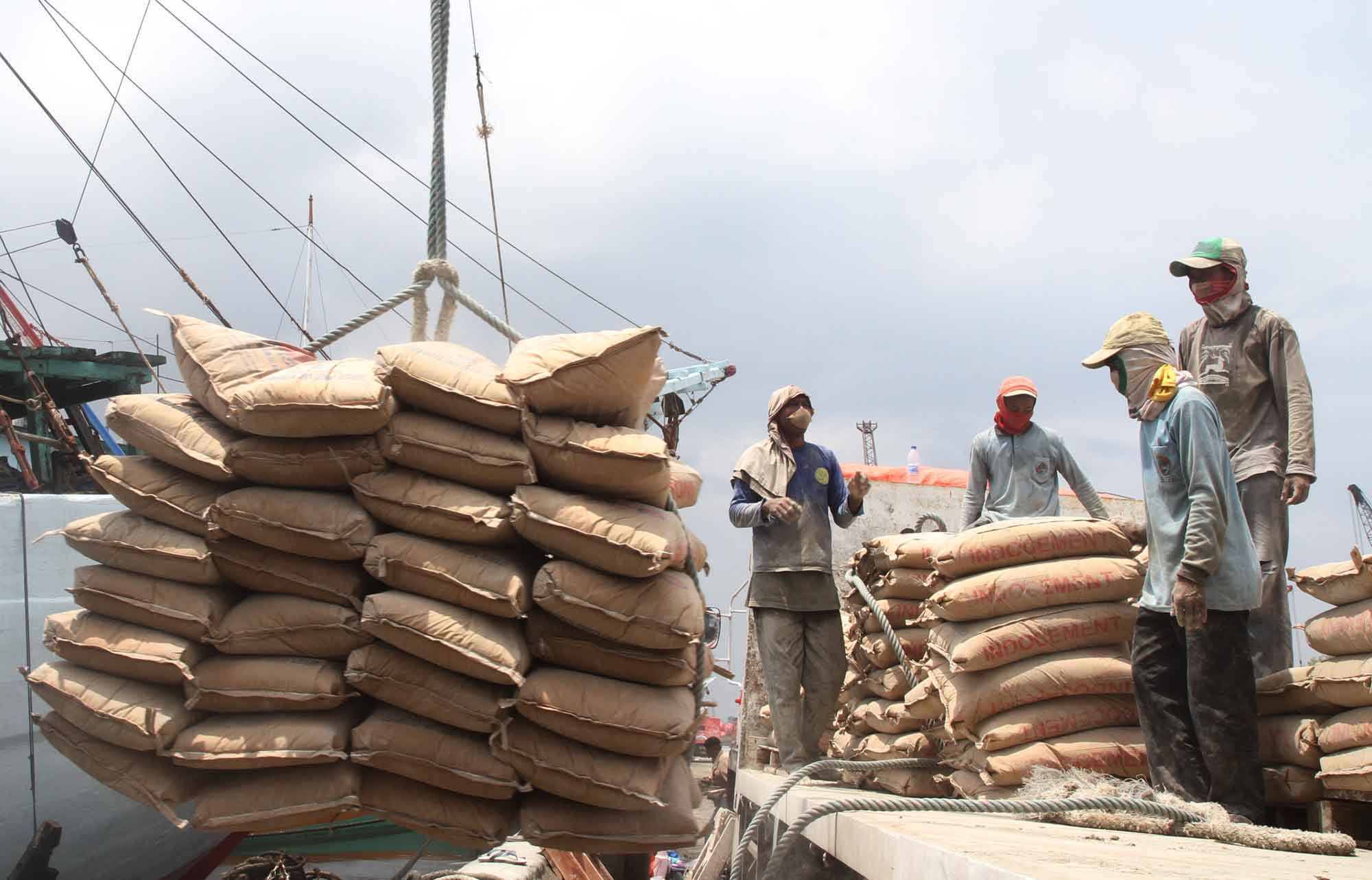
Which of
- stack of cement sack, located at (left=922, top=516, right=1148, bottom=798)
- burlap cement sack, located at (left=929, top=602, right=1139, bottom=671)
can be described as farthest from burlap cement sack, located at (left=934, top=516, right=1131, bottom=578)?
burlap cement sack, located at (left=929, top=602, right=1139, bottom=671)

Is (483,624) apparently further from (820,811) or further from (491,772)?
(820,811)

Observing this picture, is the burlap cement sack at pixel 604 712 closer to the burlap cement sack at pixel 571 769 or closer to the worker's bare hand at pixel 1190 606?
the burlap cement sack at pixel 571 769

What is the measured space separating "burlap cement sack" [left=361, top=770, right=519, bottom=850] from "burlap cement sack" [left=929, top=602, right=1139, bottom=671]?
1837 mm

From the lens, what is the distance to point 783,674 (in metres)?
5.19

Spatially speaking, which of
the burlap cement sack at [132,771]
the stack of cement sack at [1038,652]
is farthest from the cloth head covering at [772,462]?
the burlap cement sack at [132,771]

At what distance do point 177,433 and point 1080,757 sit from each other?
3189mm

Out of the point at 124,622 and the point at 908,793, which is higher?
the point at 124,622

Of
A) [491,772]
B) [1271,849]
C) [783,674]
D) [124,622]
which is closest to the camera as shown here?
[1271,849]

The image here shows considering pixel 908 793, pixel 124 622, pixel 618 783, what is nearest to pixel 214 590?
pixel 124 622

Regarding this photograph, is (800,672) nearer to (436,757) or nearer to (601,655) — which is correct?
(601,655)

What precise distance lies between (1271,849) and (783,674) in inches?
105

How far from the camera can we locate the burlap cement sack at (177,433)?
321 centimetres

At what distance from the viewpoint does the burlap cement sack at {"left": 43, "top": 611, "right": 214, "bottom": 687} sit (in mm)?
3082

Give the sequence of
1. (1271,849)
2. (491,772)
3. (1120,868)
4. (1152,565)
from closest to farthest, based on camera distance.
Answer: (1120,868) < (1271,849) < (491,772) < (1152,565)
